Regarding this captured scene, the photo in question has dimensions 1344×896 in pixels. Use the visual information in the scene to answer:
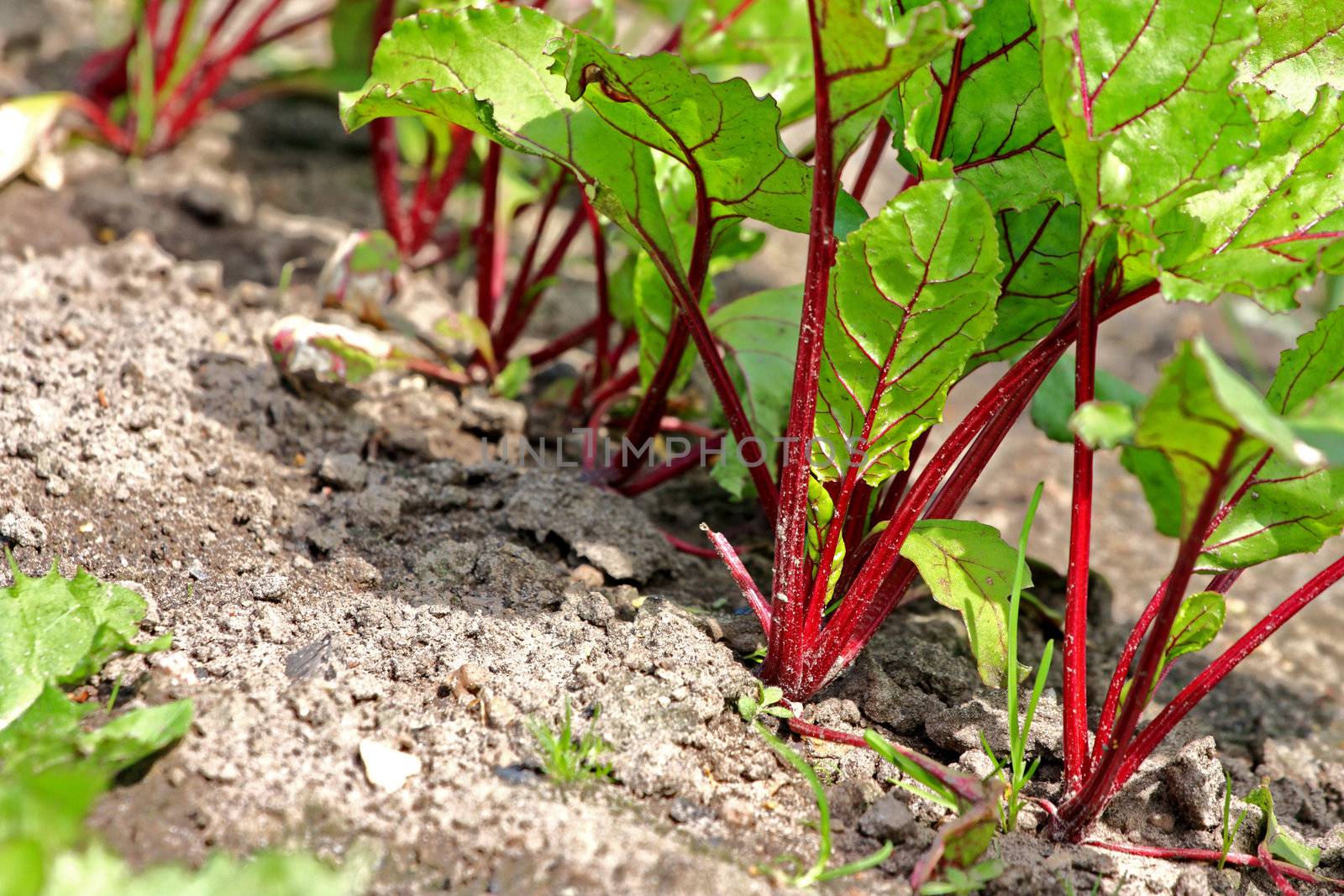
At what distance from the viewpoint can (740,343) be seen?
1.93 m

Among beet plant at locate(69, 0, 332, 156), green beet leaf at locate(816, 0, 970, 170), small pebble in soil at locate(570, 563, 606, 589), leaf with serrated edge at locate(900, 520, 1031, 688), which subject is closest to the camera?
green beet leaf at locate(816, 0, 970, 170)

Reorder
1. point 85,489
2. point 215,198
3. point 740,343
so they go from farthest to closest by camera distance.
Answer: point 215,198, point 740,343, point 85,489

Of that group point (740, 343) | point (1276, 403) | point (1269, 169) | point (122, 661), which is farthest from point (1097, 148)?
point (122, 661)

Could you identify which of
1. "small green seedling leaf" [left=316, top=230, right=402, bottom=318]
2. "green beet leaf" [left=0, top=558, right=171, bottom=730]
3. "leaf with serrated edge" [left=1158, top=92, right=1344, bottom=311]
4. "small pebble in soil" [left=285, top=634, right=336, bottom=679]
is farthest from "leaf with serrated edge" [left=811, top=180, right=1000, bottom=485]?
"small green seedling leaf" [left=316, top=230, right=402, bottom=318]

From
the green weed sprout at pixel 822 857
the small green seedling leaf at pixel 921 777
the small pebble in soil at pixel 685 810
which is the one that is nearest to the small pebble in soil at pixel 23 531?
the small pebble in soil at pixel 685 810

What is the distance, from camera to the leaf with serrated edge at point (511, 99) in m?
1.51

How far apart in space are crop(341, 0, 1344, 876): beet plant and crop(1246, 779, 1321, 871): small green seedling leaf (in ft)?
0.73

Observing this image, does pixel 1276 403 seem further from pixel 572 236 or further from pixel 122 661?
pixel 122 661

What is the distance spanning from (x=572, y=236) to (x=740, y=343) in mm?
535

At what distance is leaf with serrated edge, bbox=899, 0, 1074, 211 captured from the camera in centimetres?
145

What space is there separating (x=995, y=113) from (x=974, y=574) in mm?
620

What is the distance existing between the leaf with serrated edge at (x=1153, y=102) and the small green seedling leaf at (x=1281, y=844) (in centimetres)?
81

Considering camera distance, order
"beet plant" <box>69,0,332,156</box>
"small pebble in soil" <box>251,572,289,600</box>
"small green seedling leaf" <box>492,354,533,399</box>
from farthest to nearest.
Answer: "beet plant" <box>69,0,332,156</box>
"small green seedling leaf" <box>492,354,533,399</box>
"small pebble in soil" <box>251,572,289,600</box>

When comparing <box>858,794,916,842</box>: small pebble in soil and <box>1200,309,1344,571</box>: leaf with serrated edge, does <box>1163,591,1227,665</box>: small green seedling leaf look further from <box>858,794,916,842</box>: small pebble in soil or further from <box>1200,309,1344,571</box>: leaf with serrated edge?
<box>858,794,916,842</box>: small pebble in soil
